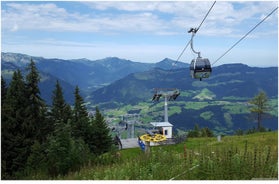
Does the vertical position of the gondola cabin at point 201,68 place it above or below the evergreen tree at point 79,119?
above

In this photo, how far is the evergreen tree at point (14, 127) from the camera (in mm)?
33688

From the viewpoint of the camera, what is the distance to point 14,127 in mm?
36281

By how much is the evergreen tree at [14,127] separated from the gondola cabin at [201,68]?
22.2 meters

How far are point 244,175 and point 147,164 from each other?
2.74 metres

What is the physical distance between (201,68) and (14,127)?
25.6 m

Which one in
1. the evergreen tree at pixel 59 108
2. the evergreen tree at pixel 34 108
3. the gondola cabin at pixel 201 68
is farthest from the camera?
the evergreen tree at pixel 59 108

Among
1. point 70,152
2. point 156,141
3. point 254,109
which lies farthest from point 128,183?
point 254,109

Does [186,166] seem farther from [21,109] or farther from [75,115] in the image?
[75,115]

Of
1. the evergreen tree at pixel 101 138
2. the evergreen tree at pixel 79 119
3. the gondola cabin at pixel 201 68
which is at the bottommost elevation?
the evergreen tree at pixel 101 138

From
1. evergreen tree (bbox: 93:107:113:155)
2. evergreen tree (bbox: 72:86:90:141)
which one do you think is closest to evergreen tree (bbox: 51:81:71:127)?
evergreen tree (bbox: 72:86:90:141)

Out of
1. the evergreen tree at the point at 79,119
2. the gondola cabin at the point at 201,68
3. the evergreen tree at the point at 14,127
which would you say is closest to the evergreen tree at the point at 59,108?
the evergreen tree at the point at 79,119

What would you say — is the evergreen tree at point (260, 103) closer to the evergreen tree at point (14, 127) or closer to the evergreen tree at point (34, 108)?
the evergreen tree at point (34, 108)

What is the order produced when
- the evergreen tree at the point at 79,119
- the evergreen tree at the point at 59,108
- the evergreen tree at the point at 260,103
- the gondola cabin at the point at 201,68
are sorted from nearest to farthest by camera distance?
the gondola cabin at the point at 201,68 → the evergreen tree at the point at 79,119 → the evergreen tree at the point at 59,108 → the evergreen tree at the point at 260,103

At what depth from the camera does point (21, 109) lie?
3656 cm
